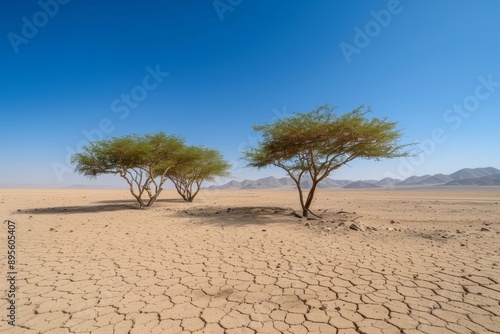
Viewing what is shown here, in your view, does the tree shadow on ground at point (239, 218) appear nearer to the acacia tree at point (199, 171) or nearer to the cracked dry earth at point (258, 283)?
the cracked dry earth at point (258, 283)

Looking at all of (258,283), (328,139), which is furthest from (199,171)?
(258,283)

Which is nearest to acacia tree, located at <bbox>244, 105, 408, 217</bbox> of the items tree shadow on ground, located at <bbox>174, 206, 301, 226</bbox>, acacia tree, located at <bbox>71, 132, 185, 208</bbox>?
tree shadow on ground, located at <bbox>174, 206, 301, 226</bbox>

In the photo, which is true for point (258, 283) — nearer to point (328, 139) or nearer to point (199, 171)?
point (328, 139)

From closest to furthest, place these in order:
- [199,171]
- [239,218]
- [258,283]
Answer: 1. [258,283]
2. [239,218]
3. [199,171]

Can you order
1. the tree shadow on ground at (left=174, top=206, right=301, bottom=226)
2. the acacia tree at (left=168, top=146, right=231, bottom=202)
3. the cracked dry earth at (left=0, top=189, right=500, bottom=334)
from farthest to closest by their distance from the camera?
1. the acacia tree at (left=168, top=146, right=231, bottom=202)
2. the tree shadow on ground at (left=174, top=206, right=301, bottom=226)
3. the cracked dry earth at (left=0, top=189, right=500, bottom=334)

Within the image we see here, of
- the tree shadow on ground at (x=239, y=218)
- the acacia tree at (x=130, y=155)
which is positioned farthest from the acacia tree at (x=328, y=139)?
the acacia tree at (x=130, y=155)

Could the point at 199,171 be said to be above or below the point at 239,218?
above

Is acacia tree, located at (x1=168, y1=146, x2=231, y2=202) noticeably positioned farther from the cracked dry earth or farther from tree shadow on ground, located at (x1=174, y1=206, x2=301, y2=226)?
the cracked dry earth

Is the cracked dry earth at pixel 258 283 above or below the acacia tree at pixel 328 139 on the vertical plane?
below

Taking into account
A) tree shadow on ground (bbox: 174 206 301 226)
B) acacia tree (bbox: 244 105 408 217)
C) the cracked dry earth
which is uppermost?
acacia tree (bbox: 244 105 408 217)

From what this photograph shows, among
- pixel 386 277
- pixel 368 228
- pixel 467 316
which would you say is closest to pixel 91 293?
pixel 386 277

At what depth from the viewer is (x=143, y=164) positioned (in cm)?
1554

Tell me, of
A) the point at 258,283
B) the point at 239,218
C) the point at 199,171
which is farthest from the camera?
the point at 199,171

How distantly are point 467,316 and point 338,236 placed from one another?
4.28 meters
